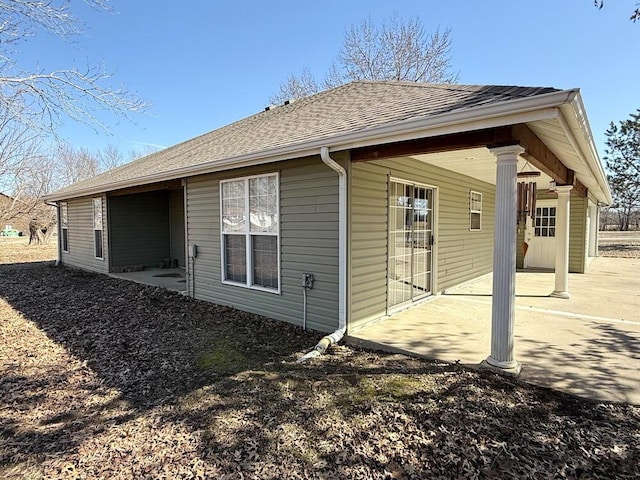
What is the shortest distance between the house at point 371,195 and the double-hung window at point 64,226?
529 cm

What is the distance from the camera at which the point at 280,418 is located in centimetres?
284

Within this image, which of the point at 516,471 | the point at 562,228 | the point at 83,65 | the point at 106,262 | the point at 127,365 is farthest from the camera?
the point at 106,262

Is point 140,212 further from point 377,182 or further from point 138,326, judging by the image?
point 377,182

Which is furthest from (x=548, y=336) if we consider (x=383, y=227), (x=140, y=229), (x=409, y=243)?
(x=140, y=229)

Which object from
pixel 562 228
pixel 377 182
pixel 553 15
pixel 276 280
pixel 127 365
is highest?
pixel 553 15

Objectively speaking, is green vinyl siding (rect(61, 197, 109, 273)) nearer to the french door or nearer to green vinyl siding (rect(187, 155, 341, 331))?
green vinyl siding (rect(187, 155, 341, 331))

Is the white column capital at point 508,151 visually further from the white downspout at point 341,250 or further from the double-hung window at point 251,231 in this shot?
the double-hung window at point 251,231

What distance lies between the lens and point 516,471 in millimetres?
2229

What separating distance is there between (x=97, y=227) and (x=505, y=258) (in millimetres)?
10982

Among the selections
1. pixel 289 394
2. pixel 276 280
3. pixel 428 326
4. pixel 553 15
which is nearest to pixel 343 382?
pixel 289 394

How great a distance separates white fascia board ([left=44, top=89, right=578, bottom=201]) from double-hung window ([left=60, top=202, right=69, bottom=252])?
10068 millimetres

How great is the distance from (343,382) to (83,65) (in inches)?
225

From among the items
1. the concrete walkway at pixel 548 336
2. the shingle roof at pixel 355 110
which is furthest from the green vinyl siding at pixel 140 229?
the concrete walkway at pixel 548 336

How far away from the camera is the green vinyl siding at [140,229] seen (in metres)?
10.3
